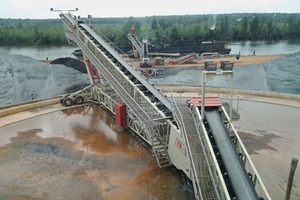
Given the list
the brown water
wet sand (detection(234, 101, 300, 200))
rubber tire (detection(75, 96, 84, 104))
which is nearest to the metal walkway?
the brown water

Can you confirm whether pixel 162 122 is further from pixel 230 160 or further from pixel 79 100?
pixel 79 100

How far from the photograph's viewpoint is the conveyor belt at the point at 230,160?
7.90 m

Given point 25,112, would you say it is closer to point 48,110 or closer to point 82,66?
point 48,110

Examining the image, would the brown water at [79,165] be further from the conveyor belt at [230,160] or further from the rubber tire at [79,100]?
the rubber tire at [79,100]

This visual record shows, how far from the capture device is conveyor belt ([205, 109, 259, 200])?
7904mm

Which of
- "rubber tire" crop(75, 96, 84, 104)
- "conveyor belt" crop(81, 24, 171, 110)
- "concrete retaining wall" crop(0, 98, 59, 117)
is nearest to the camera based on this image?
"conveyor belt" crop(81, 24, 171, 110)

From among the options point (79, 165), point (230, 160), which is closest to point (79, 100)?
point (79, 165)

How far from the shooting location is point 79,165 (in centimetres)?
1319

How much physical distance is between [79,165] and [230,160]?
6.63m

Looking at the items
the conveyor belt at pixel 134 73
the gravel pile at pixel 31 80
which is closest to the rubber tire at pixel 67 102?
the conveyor belt at pixel 134 73

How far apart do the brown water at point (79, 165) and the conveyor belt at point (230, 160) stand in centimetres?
248

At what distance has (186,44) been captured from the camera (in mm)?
57625

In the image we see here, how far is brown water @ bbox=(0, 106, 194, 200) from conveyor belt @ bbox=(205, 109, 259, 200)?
8.13 feet

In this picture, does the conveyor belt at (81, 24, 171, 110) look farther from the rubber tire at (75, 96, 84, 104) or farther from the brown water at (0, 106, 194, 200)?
the rubber tire at (75, 96, 84, 104)
